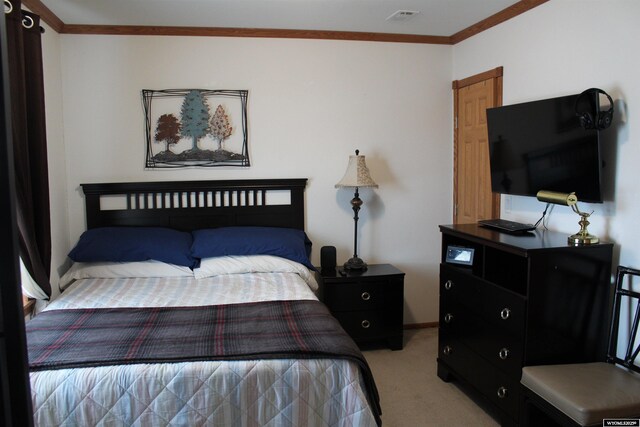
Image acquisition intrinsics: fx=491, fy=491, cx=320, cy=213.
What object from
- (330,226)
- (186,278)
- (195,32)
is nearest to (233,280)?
(186,278)

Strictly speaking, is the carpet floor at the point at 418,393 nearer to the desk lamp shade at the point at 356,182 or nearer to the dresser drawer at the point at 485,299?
the dresser drawer at the point at 485,299

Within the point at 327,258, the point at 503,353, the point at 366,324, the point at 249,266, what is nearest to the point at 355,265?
the point at 327,258

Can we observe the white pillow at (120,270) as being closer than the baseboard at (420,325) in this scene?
Yes

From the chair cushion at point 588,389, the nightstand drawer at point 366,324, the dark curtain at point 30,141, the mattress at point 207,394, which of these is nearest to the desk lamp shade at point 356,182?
the nightstand drawer at point 366,324

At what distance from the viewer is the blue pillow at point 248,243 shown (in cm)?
343

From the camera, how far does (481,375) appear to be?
9.21 feet

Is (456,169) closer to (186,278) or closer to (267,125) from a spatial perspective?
(267,125)

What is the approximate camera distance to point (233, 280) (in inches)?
127

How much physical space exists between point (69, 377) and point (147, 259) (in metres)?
1.51

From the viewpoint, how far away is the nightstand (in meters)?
3.61

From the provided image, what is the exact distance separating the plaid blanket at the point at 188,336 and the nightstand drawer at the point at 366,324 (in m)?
1.02

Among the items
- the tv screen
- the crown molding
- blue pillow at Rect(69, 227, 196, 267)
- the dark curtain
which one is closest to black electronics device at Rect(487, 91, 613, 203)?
the tv screen

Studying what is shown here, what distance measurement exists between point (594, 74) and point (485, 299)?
134 centimetres

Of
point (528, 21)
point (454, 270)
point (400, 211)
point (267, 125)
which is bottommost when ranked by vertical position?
point (454, 270)
